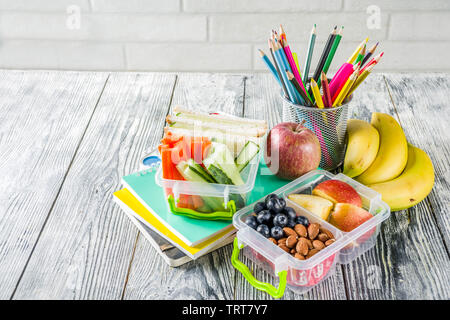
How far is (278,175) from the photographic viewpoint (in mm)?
968

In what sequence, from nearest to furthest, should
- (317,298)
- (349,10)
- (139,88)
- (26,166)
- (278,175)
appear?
(317,298)
(278,175)
(26,166)
(139,88)
(349,10)

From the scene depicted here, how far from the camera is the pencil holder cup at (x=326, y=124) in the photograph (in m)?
0.98

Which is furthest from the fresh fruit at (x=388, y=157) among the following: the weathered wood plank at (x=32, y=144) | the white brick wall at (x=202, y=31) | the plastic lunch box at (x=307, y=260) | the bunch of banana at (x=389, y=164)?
the white brick wall at (x=202, y=31)

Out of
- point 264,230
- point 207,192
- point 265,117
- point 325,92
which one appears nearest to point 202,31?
point 265,117

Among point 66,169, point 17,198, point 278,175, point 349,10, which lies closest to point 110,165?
point 66,169

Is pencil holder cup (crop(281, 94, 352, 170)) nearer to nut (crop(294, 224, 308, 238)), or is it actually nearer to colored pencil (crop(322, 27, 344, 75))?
colored pencil (crop(322, 27, 344, 75))

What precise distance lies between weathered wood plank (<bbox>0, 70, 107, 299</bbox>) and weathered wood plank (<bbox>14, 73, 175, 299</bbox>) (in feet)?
0.07

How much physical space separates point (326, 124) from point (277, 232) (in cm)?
31

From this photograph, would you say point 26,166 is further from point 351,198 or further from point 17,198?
point 351,198

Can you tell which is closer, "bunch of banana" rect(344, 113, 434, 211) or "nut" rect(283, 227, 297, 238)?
"nut" rect(283, 227, 297, 238)

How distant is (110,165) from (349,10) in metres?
1.04

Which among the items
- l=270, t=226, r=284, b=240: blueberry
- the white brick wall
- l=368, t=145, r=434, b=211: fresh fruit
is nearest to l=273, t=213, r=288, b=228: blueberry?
l=270, t=226, r=284, b=240: blueberry

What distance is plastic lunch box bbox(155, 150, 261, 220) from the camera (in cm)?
84

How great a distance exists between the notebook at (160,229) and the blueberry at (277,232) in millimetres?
105
